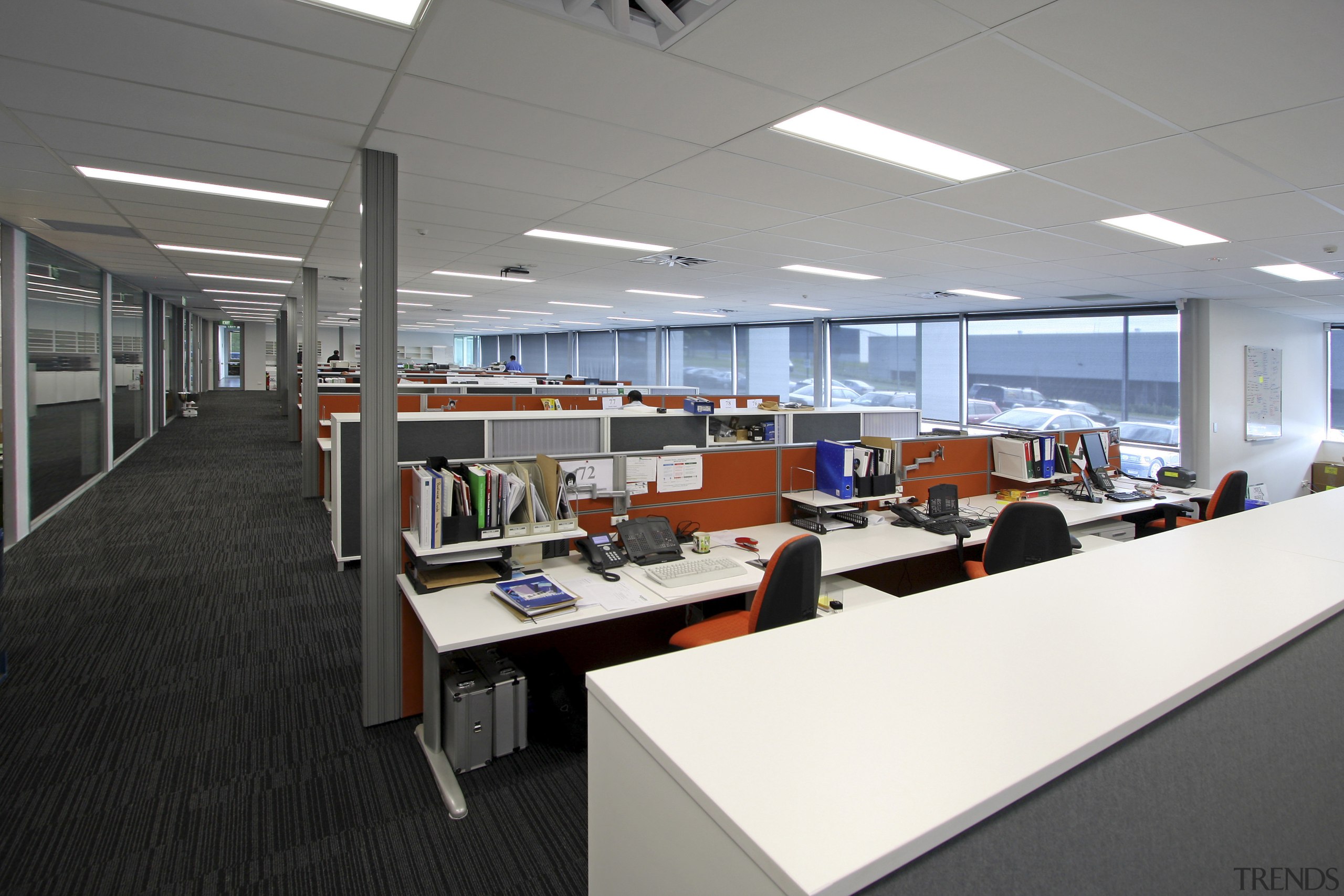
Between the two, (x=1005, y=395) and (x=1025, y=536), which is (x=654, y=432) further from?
(x=1005, y=395)

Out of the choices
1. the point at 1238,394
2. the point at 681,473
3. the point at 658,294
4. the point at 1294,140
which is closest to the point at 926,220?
the point at 1294,140

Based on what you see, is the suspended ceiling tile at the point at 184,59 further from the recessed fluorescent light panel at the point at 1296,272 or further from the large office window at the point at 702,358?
the large office window at the point at 702,358

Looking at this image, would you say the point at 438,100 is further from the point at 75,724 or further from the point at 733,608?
the point at 75,724

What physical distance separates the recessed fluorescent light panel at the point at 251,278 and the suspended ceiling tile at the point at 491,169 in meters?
5.62

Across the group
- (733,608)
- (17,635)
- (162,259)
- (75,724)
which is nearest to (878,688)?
(733,608)

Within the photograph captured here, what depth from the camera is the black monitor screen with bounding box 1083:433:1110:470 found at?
4.52 metres

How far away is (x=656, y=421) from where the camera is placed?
10.5 ft

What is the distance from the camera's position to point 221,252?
18.7 ft

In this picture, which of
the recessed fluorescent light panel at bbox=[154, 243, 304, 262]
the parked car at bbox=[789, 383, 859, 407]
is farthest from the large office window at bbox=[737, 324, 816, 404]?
the recessed fluorescent light panel at bbox=[154, 243, 304, 262]

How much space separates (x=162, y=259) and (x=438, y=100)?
5662mm

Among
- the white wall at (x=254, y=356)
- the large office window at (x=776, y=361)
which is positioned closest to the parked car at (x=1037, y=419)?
the large office window at (x=776, y=361)

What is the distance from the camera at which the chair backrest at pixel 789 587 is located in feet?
6.70

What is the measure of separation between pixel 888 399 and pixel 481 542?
8674 mm

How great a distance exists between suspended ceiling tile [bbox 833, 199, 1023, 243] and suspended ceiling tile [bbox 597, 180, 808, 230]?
39 centimetres
